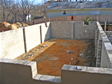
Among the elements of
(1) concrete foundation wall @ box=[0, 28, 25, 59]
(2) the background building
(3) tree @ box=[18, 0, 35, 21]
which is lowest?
(1) concrete foundation wall @ box=[0, 28, 25, 59]

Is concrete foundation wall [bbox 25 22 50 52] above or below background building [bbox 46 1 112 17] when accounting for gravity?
below

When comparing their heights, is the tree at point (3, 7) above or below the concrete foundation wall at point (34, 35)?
above

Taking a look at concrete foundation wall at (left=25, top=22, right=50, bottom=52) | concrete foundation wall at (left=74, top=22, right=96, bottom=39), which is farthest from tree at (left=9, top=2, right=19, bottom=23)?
concrete foundation wall at (left=74, top=22, right=96, bottom=39)

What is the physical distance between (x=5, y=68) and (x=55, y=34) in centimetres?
1752

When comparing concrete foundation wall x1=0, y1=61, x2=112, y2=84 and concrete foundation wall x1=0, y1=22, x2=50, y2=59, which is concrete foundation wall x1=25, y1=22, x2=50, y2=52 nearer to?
concrete foundation wall x1=0, y1=22, x2=50, y2=59

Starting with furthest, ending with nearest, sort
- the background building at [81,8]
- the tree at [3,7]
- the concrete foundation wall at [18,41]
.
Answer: the tree at [3,7]
the background building at [81,8]
the concrete foundation wall at [18,41]

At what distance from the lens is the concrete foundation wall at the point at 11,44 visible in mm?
10422

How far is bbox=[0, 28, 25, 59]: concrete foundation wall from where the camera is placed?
10.4 metres

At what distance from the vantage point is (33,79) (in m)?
4.19

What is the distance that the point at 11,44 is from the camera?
11.5m

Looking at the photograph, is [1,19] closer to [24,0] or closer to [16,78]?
[24,0]

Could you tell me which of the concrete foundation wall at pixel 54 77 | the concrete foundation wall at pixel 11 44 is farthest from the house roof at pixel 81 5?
the concrete foundation wall at pixel 54 77

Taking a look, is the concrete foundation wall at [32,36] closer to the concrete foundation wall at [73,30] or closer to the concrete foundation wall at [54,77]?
the concrete foundation wall at [73,30]

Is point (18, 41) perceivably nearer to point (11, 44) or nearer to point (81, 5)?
point (11, 44)
